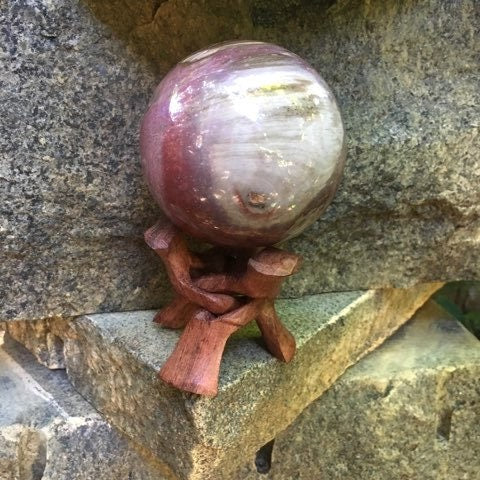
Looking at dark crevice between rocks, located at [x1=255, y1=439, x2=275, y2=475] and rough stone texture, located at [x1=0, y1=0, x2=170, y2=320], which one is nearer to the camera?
rough stone texture, located at [x1=0, y1=0, x2=170, y2=320]

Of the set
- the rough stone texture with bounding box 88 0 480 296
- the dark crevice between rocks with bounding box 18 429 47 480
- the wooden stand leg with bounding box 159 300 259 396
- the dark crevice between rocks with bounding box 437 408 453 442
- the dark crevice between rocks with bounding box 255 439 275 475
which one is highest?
the rough stone texture with bounding box 88 0 480 296

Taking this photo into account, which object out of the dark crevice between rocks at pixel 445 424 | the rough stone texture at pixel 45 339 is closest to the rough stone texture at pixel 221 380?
the rough stone texture at pixel 45 339

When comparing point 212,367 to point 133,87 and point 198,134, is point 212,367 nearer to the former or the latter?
point 198,134

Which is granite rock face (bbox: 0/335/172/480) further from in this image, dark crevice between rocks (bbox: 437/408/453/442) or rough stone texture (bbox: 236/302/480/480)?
dark crevice between rocks (bbox: 437/408/453/442)

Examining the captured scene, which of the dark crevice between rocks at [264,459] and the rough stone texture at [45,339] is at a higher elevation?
the rough stone texture at [45,339]

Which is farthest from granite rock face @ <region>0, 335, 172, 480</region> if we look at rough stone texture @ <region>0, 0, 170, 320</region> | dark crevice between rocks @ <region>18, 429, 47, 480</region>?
rough stone texture @ <region>0, 0, 170, 320</region>

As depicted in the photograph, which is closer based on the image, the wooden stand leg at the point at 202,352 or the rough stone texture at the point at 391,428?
the wooden stand leg at the point at 202,352

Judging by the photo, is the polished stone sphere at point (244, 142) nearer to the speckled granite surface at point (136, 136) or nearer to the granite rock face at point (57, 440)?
the speckled granite surface at point (136, 136)
